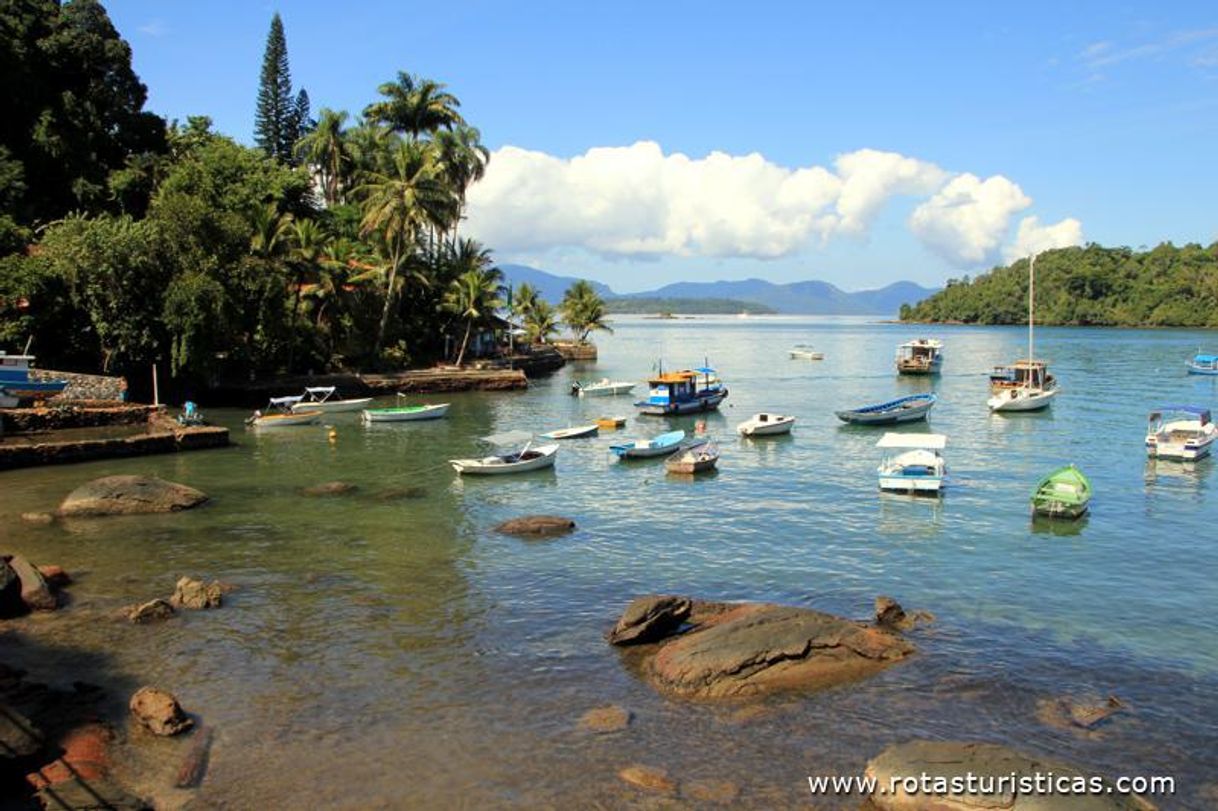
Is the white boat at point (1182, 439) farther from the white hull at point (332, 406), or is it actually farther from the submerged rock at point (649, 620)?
the white hull at point (332, 406)

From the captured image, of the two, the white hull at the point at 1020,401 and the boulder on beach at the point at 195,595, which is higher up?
the white hull at the point at 1020,401

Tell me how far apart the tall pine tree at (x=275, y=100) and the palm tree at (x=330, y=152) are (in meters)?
5.94

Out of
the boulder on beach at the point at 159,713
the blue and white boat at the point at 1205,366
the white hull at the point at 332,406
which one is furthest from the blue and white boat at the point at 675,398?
the blue and white boat at the point at 1205,366

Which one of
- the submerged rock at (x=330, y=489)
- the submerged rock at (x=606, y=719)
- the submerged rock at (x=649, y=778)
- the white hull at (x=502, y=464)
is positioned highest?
the white hull at (x=502, y=464)

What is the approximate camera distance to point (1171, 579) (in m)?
23.3

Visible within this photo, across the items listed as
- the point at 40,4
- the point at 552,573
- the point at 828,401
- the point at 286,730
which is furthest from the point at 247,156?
the point at 286,730

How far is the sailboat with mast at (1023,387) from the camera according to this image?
5900cm

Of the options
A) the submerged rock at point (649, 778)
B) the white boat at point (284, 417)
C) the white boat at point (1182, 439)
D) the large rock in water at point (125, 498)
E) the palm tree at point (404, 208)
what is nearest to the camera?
the submerged rock at point (649, 778)

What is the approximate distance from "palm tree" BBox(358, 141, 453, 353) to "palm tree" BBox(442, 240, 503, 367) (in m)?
7.05

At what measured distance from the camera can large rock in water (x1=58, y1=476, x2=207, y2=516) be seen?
27.9m

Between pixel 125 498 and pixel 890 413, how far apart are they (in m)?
41.8

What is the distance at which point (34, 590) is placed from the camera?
1911cm

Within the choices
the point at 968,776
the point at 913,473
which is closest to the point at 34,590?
the point at 968,776

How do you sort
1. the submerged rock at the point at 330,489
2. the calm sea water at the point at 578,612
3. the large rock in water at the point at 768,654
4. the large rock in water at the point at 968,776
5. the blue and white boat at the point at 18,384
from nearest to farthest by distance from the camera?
the large rock in water at the point at 968,776 < the calm sea water at the point at 578,612 < the large rock in water at the point at 768,654 < the submerged rock at the point at 330,489 < the blue and white boat at the point at 18,384
